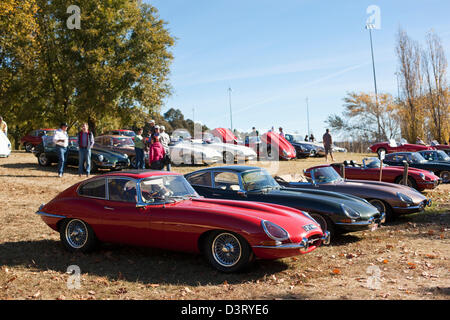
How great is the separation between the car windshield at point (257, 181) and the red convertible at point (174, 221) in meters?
1.55

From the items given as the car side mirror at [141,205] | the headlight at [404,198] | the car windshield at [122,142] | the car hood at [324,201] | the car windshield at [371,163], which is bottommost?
the headlight at [404,198]

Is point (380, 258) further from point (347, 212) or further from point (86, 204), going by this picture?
point (86, 204)

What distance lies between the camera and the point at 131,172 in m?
7.13

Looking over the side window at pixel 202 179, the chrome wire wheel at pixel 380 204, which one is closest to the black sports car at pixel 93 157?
the side window at pixel 202 179

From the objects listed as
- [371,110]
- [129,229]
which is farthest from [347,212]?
[371,110]

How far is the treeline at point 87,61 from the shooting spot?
1153 inches

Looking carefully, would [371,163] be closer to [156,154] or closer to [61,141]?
[156,154]

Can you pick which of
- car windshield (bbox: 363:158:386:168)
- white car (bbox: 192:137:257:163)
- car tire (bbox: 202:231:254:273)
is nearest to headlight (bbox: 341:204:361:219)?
car tire (bbox: 202:231:254:273)

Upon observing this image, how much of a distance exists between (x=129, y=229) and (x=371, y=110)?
46523 millimetres

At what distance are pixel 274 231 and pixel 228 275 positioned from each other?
2.89ft

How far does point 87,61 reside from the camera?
29609mm

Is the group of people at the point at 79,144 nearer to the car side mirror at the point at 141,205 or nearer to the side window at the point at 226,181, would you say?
the side window at the point at 226,181

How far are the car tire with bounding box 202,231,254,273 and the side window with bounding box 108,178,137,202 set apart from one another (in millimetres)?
1502
